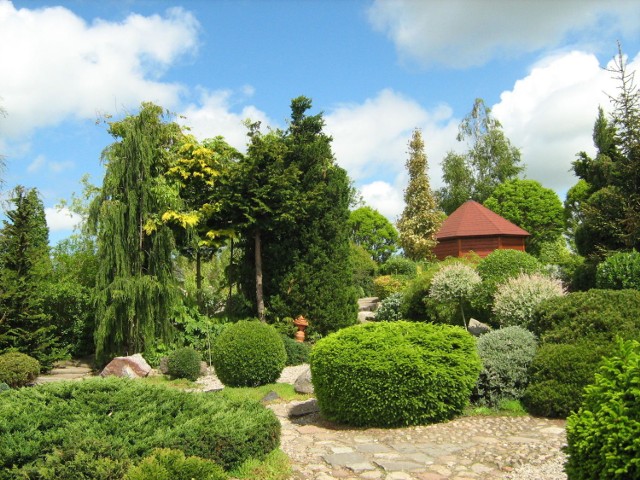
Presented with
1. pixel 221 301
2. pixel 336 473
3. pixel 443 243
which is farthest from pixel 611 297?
pixel 443 243

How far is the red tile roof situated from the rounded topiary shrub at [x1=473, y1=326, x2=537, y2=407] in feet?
71.8

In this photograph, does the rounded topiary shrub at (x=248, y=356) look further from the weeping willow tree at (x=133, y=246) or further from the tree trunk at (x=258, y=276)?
the tree trunk at (x=258, y=276)

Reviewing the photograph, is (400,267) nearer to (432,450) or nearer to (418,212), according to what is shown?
(418,212)

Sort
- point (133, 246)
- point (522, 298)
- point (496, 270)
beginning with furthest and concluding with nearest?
point (133, 246) < point (496, 270) < point (522, 298)

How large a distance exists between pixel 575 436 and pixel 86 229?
45.6 feet

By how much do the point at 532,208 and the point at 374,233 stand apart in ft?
35.7

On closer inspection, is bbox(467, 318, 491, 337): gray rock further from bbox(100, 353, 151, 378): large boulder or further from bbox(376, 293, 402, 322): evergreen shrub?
bbox(100, 353, 151, 378): large boulder

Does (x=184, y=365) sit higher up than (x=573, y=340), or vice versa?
(x=573, y=340)

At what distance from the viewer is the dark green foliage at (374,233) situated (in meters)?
38.2

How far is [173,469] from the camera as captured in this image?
11.9 ft

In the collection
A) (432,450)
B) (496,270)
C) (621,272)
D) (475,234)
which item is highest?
(475,234)

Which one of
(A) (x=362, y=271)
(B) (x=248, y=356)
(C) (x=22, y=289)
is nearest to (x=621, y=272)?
(B) (x=248, y=356)

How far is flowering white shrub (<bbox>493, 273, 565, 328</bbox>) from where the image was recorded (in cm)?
969

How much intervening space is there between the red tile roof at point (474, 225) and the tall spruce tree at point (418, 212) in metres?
1.07
